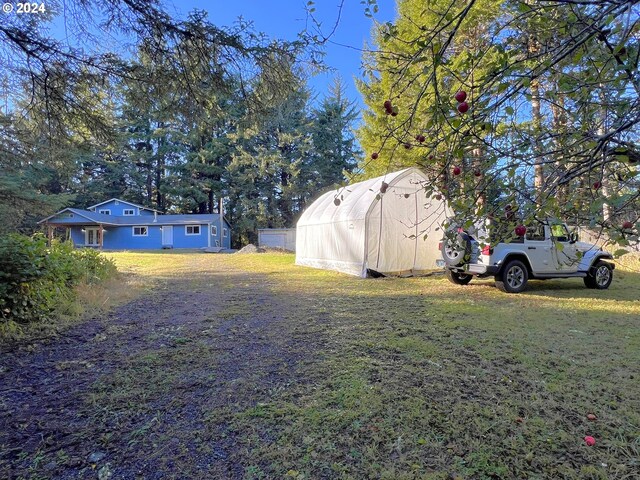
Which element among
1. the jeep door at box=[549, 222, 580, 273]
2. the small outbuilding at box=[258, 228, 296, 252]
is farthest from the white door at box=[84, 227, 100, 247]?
the jeep door at box=[549, 222, 580, 273]

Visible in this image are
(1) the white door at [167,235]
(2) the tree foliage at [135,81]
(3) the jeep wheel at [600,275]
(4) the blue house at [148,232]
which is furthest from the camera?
(1) the white door at [167,235]

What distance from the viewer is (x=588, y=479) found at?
1.86 m

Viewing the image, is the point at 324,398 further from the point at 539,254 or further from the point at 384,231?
the point at 384,231

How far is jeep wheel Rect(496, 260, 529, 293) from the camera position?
24.4 ft

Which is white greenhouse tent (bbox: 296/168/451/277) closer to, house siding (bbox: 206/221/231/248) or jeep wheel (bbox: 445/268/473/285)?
jeep wheel (bbox: 445/268/473/285)

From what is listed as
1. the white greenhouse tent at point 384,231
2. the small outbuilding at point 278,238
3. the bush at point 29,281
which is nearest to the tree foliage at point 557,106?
the bush at point 29,281

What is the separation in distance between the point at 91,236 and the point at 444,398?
31400 millimetres

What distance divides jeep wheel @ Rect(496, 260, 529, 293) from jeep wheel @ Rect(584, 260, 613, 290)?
1.71 metres

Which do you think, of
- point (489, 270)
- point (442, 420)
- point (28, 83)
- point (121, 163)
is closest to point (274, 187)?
point (121, 163)

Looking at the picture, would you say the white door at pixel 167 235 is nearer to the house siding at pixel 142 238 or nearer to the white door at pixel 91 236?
the house siding at pixel 142 238

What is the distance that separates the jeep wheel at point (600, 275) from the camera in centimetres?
796

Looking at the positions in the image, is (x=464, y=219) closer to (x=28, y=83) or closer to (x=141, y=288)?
(x=28, y=83)

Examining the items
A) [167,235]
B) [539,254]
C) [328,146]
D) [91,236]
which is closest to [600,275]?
[539,254]

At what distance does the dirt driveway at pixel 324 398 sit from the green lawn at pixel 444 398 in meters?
0.01
